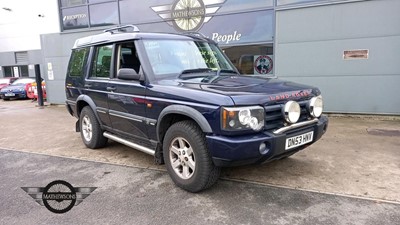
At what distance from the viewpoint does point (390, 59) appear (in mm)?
7707

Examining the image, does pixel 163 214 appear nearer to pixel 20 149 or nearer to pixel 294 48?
pixel 20 149

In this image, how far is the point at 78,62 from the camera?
19.1ft

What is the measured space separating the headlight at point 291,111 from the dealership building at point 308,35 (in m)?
5.49

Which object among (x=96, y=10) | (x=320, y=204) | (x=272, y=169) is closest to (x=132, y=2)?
(x=96, y=10)

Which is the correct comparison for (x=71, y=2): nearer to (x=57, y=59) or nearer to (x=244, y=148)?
(x=57, y=59)

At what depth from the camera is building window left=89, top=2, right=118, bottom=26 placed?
11.2 m

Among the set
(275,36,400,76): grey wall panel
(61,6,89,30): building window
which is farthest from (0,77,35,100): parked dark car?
(275,36,400,76): grey wall panel

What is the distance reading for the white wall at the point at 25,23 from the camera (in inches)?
935

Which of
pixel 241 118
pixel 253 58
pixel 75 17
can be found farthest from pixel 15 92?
pixel 241 118

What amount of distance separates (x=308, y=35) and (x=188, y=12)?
3.78 metres

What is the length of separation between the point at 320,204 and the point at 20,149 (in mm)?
5362

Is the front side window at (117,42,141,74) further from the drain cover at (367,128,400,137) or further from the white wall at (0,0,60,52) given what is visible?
the white wall at (0,0,60,52)

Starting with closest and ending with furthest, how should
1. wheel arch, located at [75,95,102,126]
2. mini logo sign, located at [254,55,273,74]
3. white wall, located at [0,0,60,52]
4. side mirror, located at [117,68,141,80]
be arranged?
side mirror, located at [117,68,141,80] < wheel arch, located at [75,95,102,126] < mini logo sign, located at [254,55,273,74] < white wall, located at [0,0,60,52]

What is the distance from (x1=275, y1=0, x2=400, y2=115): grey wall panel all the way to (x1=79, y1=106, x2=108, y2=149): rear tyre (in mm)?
5435
